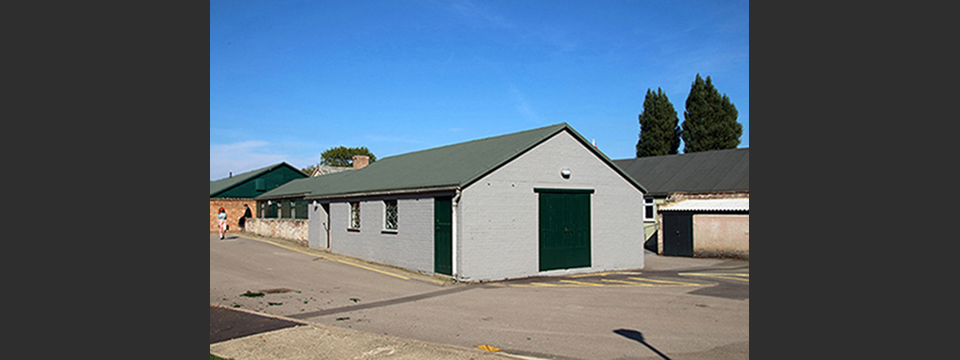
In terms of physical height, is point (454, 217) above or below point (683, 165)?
below

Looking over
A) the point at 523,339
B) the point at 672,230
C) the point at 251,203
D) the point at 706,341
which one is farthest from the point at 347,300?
Result: the point at 251,203

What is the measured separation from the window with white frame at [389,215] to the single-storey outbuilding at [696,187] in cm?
1270

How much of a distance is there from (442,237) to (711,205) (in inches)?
554

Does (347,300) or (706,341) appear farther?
(347,300)

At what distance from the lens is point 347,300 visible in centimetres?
1166

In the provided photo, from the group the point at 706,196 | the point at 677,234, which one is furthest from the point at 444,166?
the point at 706,196

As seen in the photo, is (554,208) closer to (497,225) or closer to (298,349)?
(497,225)

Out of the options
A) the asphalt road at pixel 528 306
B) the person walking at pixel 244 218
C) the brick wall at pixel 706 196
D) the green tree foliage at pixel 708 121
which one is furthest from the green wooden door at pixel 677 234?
the green tree foliage at pixel 708 121

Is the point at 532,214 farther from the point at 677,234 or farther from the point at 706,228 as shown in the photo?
the point at 677,234

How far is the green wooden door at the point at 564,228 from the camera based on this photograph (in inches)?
650

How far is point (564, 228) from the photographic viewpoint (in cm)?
1702

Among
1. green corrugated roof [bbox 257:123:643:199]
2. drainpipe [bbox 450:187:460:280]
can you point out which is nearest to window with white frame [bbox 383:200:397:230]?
green corrugated roof [bbox 257:123:643:199]

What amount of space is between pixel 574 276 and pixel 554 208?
2.04 meters

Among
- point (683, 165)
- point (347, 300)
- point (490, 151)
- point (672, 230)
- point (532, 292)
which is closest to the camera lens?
point (347, 300)
